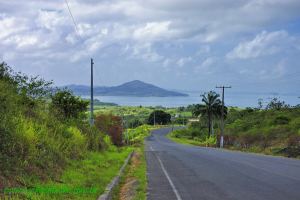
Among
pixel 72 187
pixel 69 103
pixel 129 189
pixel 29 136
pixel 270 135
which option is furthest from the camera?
pixel 270 135

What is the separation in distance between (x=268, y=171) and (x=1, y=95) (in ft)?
36.2

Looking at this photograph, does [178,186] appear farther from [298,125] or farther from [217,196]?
[298,125]

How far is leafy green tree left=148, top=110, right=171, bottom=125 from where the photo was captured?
618 ft

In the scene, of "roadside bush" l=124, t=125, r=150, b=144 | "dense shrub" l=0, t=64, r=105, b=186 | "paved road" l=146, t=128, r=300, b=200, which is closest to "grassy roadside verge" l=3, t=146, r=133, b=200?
"dense shrub" l=0, t=64, r=105, b=186

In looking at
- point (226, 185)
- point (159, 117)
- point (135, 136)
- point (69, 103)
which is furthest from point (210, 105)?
point (159, 117)

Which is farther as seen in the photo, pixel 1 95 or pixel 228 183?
pixel 228 183

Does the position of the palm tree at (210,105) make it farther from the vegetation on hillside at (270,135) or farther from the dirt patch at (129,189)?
the dirt patch at (129,189)

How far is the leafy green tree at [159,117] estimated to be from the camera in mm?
188500

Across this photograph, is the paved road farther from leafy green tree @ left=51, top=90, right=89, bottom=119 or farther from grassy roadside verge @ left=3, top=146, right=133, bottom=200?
leafy green tree @ left=51, top=90, right=89, bottom=119

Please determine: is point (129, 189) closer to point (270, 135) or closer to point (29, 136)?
point (29, 136)

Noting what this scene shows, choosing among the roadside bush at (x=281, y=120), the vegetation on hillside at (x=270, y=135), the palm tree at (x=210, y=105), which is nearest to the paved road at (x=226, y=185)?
the vegetation on hillside at (x=270, y=135)

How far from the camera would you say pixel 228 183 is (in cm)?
1518

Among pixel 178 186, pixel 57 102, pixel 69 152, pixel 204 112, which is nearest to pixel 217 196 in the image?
pixel 178 186

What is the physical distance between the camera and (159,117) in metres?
192
